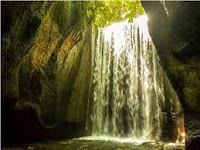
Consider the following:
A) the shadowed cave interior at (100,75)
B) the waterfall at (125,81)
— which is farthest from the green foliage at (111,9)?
the waterfall at (125,81)

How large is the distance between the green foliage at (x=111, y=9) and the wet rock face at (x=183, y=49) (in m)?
5.48

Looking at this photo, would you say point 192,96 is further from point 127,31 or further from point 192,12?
point 127,31

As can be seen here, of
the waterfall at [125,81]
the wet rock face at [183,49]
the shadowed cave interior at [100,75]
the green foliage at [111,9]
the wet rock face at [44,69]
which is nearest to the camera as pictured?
the wet rock face at [183,49]

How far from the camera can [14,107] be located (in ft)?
30.5

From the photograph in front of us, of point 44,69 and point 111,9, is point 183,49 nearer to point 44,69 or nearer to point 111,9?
point 44,69

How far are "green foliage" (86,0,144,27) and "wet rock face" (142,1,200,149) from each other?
5.48m

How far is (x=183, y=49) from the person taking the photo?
662 centimetres

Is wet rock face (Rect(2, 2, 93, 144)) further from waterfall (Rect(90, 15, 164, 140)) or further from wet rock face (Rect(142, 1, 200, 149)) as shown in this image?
wet rock face (Rect(142, 1, 200, 149))

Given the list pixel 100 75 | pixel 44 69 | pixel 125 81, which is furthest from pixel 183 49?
pixel 100 75

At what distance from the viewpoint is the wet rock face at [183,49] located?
20.8 feet

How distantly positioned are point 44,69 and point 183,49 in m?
5.73

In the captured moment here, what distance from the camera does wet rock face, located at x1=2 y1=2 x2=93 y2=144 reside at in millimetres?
8695

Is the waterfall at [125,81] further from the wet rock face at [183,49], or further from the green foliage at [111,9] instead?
the wet rock face at [183,49]

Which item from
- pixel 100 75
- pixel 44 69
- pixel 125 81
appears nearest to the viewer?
pixel 44 69
